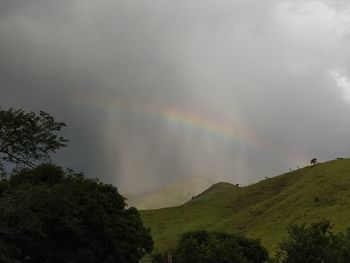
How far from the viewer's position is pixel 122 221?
2522 inches

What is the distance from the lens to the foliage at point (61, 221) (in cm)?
3148

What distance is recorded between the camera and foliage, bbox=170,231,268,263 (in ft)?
229

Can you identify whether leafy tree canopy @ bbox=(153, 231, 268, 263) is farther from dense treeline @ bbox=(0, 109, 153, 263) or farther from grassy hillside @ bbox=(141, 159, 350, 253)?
grassy hillside @ bbox=(141, 159, 350, 253)

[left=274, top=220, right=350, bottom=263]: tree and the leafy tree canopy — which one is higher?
the leafy tree canopy

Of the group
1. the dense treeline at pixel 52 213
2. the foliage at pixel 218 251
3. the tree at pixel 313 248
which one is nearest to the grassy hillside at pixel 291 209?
the foliage at pixel 218 251

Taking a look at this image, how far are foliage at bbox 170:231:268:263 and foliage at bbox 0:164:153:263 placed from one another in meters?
10.0

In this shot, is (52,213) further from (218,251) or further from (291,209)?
(291,209)

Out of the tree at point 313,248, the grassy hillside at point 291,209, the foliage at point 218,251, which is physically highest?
the grassy hillside at point 291,209

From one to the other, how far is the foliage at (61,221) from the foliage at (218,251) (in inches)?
395

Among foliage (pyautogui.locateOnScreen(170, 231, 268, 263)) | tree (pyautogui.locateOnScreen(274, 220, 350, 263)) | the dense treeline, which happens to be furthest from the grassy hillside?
tree (pyautogui.locateOnScreen(274, 220, 350, 263))

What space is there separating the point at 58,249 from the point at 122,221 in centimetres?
1412

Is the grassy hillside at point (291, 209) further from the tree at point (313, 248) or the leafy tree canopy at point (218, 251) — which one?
the tree at point (313, 248)

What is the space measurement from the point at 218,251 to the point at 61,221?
35.9 m

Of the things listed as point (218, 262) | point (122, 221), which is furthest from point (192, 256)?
point (122, 221)
